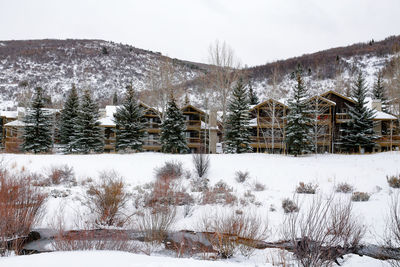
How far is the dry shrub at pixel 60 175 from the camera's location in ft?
45.8

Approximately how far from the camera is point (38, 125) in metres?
29.5

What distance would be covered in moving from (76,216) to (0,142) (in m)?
44.3

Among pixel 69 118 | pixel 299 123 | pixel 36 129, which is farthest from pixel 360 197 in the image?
pixel 69 118

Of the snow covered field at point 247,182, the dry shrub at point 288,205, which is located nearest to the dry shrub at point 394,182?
the snow covered field at point 247,182

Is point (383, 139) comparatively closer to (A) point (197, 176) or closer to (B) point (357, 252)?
(A) point (197, 176)

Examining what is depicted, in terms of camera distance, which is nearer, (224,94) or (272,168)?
(272,168)

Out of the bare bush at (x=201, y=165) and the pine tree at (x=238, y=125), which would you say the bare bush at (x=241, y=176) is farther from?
the pine tree at (x=238, y=125)

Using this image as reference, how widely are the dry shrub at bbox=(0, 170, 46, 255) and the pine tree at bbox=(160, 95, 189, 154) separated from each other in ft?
72.5

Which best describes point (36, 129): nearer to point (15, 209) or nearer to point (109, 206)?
point (109, 206)

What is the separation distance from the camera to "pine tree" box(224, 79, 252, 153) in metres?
28.3

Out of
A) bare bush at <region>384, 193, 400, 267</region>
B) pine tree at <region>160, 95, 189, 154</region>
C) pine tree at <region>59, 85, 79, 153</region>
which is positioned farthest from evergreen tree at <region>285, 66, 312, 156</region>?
pine tree at <region>59, 85, 79, 153</region>

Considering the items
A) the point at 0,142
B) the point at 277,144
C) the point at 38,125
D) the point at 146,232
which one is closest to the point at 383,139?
the point at 277,144

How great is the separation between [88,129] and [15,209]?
82.3 ft

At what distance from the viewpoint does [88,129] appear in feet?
97.9
